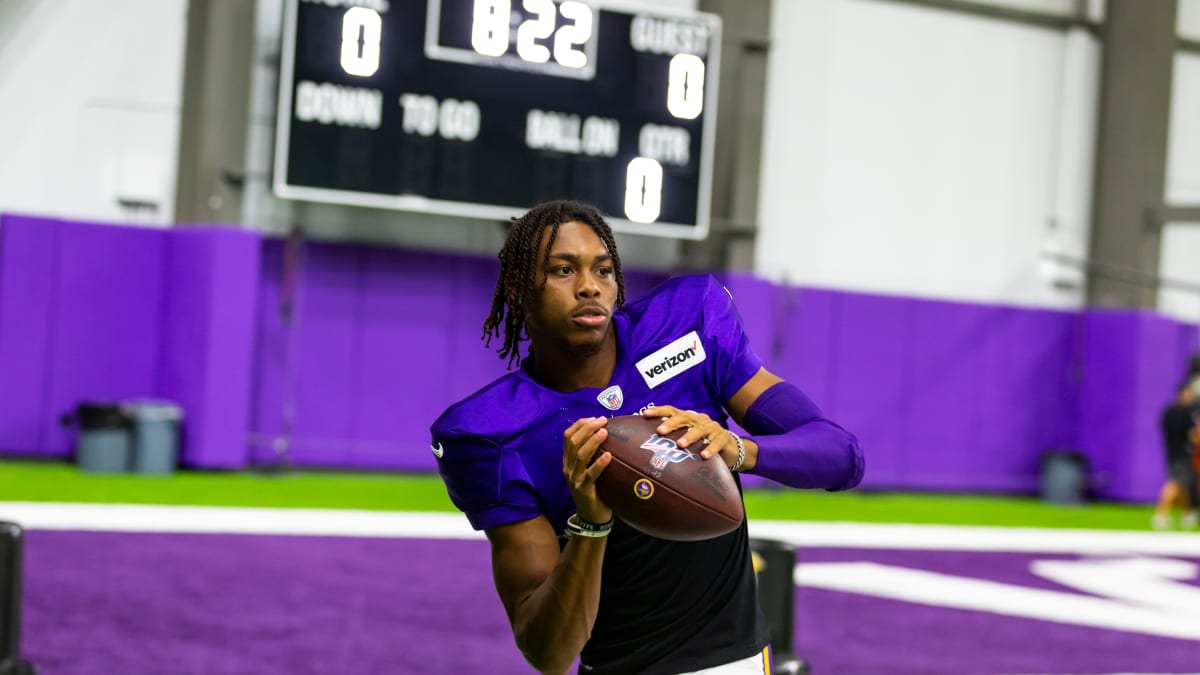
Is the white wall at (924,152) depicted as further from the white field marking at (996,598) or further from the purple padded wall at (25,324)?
the purple padded wall at (25,324)

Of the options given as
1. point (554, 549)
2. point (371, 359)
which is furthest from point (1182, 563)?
point (554, 549)

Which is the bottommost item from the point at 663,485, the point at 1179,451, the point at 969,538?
the point at 969,538

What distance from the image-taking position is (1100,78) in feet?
63.1

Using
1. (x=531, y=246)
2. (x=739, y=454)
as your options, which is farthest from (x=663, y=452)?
(x=531, y=246)

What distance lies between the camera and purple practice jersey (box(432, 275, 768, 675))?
2.92 metres

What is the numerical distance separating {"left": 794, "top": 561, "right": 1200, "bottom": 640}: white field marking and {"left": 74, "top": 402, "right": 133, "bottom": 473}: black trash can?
7.44 meters

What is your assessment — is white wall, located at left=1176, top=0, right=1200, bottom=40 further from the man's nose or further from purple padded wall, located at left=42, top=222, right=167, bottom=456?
the man's nose

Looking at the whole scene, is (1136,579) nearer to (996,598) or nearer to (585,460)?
(996,598)

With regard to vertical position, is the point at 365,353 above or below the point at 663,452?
below

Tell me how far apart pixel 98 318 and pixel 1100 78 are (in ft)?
45.0

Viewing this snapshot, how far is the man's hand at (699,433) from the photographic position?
8.84ft

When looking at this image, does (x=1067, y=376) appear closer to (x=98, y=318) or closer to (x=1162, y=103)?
(x=1162, y=103)

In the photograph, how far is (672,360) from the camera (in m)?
3.09

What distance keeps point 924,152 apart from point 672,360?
1583cm
